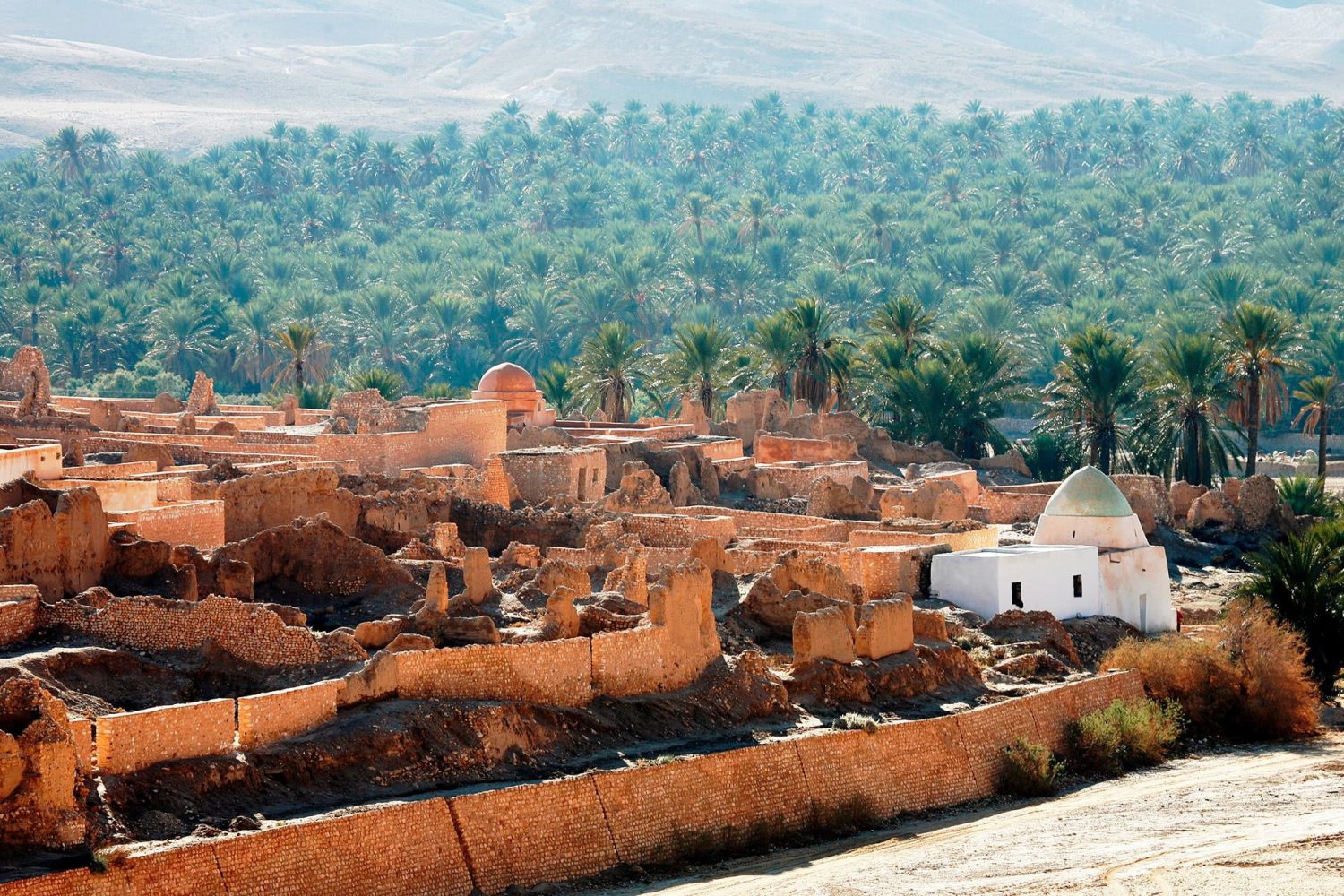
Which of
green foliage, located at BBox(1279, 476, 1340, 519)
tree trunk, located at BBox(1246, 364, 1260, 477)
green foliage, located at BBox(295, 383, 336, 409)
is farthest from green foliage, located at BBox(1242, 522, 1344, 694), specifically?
green foliage, located at BBox(295, 383, 336, 409)

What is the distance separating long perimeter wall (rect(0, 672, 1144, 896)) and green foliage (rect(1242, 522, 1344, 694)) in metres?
5.76

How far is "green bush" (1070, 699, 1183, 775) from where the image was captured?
2855cm

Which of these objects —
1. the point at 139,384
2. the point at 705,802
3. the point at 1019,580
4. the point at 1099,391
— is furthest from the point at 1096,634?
the point at 139,384

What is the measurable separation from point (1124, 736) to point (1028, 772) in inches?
90.7

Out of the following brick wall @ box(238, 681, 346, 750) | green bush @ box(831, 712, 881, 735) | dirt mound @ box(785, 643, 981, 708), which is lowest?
green bush @ box(831, 712, 881, 735)

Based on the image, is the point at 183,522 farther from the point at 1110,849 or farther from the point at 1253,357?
the point at 1253,357

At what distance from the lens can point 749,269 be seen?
94000 millimetres

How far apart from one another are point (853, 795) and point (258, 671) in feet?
19.9

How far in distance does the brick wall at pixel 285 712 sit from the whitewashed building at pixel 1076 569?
38.7 feet

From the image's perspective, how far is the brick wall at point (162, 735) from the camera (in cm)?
2080

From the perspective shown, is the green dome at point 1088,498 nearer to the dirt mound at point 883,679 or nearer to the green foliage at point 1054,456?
the dirt mound at point 883,679

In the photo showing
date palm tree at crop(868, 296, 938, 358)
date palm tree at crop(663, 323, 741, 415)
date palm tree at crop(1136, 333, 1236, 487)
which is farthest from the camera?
date palm tree at crop(868, 296, 938, 358)

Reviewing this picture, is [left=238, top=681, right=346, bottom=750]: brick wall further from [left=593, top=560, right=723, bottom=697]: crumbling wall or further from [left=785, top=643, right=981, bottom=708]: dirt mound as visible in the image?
[left=785, top=643, right=981, bottom=708]: dirt mound

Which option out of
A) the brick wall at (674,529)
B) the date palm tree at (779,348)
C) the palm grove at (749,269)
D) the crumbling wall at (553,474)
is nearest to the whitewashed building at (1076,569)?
the brick wall at (674,529)
